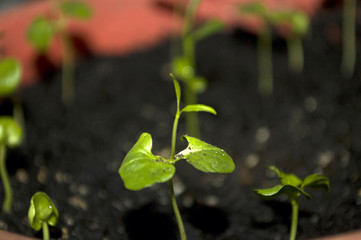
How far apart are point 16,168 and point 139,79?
0.53 metres

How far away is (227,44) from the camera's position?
1441mm

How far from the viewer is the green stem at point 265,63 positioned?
127 centimetres

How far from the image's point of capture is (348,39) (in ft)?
4.58

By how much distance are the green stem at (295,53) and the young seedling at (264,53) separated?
71 millimetres

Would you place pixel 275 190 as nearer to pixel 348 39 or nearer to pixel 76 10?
pixel 76 10

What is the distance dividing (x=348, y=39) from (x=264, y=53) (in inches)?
12.1

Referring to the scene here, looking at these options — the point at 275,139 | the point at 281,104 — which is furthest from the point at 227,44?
the point at 275,139

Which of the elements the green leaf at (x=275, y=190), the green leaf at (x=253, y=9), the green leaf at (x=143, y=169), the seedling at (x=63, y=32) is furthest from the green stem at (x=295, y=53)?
the green leaf at (x=143, y=169)

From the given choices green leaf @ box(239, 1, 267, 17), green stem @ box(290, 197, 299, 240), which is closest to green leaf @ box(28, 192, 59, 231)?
green stem @ box(290, 197, 299, 240)

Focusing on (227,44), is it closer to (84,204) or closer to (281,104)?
(281,104)

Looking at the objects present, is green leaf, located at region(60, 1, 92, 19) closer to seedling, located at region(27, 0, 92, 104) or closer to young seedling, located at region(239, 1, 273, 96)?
seedling, located at region(27, 0, 92, 104)

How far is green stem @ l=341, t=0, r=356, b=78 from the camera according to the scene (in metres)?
1.30

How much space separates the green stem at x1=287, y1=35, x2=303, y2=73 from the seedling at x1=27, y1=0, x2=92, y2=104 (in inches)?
28.1

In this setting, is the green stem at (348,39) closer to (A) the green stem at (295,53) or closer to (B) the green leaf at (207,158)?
(A) the green stem at (295,53)
